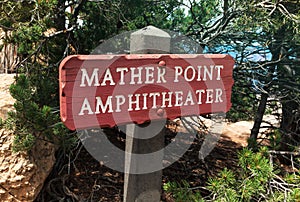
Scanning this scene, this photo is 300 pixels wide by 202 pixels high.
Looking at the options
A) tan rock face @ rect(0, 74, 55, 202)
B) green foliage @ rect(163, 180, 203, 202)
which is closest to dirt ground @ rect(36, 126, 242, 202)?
tan rock face @ rect(0, 74, 55, 202)

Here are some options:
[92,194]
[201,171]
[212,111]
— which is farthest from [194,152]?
[212,111]

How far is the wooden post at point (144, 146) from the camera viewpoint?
1346 mm

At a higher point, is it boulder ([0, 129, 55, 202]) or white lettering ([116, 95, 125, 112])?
white lettering ([116, 95, 125, 112])

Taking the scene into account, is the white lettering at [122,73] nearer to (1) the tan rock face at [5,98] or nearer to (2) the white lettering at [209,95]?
(2) the white lettering at [209,95]

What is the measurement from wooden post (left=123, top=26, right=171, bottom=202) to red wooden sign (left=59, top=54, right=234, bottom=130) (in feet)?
0.35

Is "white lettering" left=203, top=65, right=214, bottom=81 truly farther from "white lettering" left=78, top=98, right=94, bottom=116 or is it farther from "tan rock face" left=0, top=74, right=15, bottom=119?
"tan rock face" left=0, top=74, right=15, bottom=119

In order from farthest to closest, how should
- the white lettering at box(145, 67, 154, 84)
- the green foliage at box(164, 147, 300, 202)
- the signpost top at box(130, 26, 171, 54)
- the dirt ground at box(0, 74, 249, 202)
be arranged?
the dirt ground at box(0, 74, 249, 202)
the green foliage at box(164, 147, 300, 202)
the signpost top at box(130, 26, 171, 54)
the white lettering at box(145, 67, 154, 84)

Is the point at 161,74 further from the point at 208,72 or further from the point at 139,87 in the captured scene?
the point at 208,72

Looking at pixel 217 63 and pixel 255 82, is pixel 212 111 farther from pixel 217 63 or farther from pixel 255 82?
pixel 255 82

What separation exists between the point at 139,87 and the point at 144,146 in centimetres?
28

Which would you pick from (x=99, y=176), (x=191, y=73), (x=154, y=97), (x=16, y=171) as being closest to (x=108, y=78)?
(x=154, y=97)

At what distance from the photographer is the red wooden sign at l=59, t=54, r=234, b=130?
1117mm

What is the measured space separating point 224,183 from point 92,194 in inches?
41.1

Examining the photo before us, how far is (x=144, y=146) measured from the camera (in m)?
1.39
